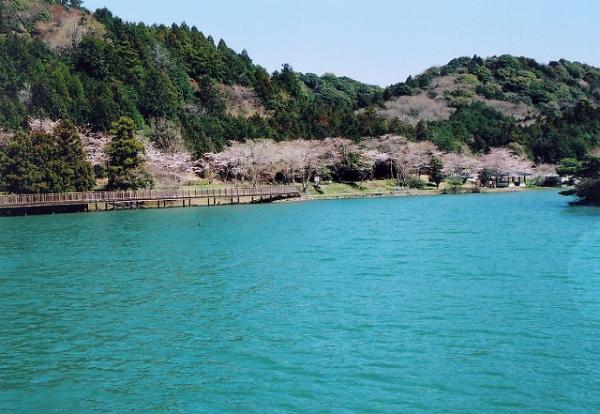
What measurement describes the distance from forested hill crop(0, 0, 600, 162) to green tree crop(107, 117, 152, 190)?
11107 millimetres

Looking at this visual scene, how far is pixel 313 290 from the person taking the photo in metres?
18.5

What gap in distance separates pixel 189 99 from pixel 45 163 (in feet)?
139

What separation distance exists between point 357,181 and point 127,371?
62.9 metres

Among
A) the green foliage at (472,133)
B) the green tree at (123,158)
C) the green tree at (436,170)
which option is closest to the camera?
the green tree at (123,158)

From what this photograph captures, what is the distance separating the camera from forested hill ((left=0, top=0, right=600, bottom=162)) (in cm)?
6688

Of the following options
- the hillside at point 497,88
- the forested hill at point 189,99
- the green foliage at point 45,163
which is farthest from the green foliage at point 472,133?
the green foliage at point 45,163

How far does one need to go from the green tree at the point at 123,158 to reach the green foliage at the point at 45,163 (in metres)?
2.20

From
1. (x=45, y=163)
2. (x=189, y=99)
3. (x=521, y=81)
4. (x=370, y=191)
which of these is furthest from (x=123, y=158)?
(x=521, y=81)

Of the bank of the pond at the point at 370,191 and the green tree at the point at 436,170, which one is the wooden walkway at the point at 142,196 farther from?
the green tree at the point at 436,170

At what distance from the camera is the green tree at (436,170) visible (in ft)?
245

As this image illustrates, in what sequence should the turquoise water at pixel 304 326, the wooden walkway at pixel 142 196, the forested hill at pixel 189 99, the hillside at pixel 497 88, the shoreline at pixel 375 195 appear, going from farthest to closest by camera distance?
the hillside at pixel 497 88, the forested hill at pixel 189 99, the shoreline at pixel 375 195, the wooden walkway at pixel 142 196, the turquoise water at pixel 304 326

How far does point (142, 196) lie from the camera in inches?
2045

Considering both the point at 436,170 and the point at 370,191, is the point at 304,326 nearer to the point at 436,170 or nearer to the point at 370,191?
the point at 370,191

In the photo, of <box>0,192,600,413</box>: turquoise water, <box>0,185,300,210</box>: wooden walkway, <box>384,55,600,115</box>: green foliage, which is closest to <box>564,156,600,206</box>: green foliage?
<box>0,192,600,413</box>: turquoise water
